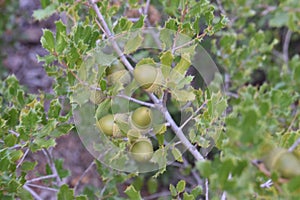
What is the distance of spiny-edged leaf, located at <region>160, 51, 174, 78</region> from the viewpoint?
1104 millimetres

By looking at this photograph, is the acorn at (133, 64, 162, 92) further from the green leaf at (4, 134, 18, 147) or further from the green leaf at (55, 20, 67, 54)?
the green leaf at (4, 134, 18, 147)

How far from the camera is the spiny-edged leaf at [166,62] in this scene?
1.10 meters

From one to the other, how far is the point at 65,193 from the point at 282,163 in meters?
0.63

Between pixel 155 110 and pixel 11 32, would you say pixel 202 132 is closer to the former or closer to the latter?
pixel 155 110

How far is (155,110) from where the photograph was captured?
1.22 meters

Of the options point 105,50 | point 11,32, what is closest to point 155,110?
point 105,50

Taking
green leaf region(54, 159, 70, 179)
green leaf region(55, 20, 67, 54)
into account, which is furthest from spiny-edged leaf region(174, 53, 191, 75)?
green leaf region(54, 159, 70, 179)

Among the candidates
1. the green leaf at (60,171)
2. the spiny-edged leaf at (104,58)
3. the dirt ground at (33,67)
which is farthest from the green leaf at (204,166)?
the dirt ground at (33,67)

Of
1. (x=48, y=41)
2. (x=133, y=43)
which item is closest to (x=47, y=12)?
(x=48, y=41)

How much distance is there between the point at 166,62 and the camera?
112 cm

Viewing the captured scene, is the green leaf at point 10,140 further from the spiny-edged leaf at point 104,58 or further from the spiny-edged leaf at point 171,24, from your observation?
the spiny-edged leaf at point 171,24

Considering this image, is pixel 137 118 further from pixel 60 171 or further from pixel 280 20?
pixel 280 20

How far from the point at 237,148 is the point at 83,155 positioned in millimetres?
2078

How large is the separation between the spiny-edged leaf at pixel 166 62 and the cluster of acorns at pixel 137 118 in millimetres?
14
